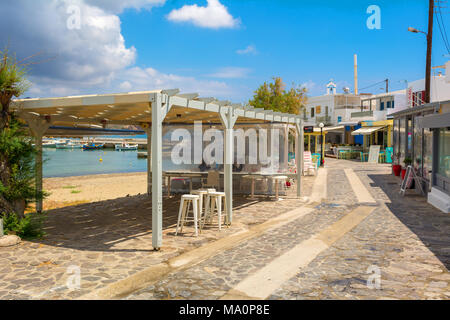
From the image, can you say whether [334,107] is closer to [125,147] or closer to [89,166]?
[89,166]

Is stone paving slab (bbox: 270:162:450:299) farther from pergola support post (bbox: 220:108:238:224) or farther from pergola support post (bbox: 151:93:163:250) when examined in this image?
pergola support post (bbox: 220:108:238:224)

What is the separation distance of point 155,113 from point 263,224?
374 centimetres

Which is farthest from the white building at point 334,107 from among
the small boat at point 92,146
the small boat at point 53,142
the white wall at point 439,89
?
the small boat at point 53,142

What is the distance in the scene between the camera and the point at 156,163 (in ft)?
19.5

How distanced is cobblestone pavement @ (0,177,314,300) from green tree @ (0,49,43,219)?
0.84 m

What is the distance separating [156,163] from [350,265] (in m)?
3.30

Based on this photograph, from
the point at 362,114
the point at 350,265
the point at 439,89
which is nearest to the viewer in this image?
the point at 350,265

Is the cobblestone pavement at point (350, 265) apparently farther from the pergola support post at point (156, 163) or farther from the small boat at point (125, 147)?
the small boat at point (125, 147)

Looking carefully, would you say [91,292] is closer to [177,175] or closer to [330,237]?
[330,237]

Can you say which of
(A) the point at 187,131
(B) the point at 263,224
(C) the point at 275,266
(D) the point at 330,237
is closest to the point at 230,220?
(B) the point at 263,224

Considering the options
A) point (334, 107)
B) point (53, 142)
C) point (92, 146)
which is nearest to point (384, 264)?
point (334, 107)

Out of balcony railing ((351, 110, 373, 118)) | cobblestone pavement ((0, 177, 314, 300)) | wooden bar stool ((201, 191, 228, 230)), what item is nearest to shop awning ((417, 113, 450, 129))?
cobblestone pavement ((0, 177, 314, 300))
